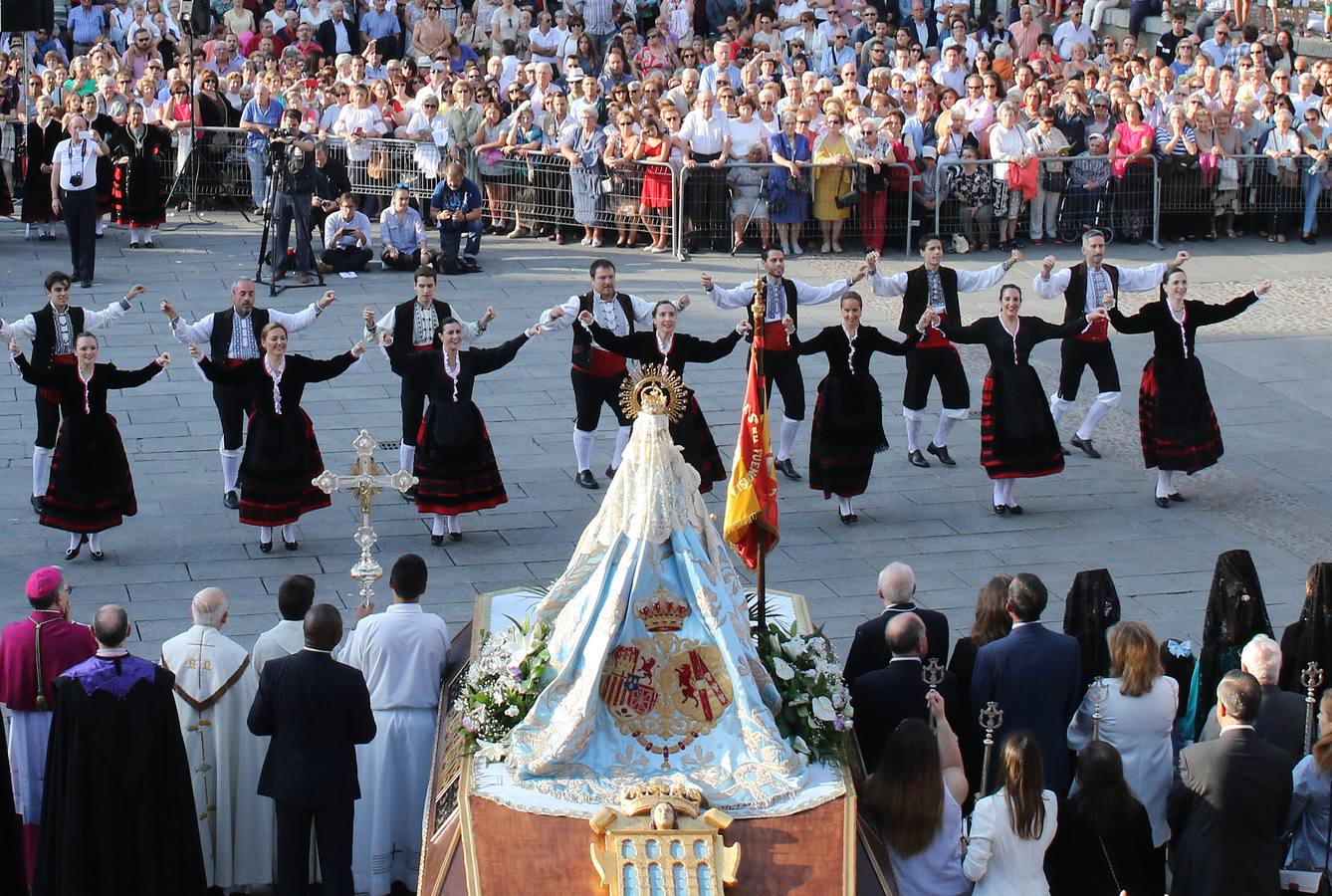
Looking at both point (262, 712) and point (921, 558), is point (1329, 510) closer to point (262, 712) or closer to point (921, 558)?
point (921, 558)

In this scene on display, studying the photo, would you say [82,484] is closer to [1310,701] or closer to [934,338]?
[934,338]

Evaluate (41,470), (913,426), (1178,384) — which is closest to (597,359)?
(913,426)

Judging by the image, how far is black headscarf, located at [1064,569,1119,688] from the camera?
8.75 m

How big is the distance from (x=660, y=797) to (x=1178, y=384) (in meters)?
7.47

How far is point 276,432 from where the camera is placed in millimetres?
12148

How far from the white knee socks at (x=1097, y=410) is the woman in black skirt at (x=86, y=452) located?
6.50 metres

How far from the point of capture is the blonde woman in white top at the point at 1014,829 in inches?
276

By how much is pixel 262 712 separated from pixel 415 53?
55.0ft

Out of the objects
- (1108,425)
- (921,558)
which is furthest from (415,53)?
(921,558)

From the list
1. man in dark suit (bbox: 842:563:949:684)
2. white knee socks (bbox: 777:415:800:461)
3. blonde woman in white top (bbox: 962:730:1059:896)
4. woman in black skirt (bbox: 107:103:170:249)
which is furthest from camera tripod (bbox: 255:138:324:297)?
blonde woman in white top (bbox: 962:730:1059:896)

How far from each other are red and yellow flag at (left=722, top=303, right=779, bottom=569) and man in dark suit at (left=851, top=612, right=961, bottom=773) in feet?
2.74

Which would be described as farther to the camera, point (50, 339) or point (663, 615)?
point (50, 339)

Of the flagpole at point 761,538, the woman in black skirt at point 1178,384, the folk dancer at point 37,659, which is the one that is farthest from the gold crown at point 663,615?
the woman in black skirt at point 1178,384

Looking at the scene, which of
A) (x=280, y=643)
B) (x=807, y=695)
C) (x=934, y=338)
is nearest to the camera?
(x=807, y=695)
